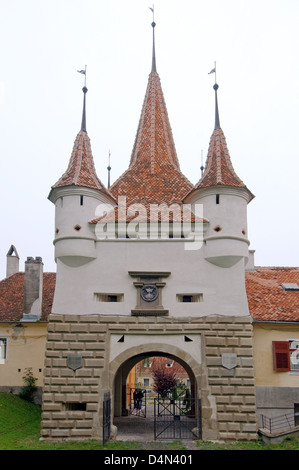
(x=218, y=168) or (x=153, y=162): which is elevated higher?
(x=153, y=162)

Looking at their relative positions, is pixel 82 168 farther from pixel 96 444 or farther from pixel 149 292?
pixel 96 444

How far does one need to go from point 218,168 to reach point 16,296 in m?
12.9

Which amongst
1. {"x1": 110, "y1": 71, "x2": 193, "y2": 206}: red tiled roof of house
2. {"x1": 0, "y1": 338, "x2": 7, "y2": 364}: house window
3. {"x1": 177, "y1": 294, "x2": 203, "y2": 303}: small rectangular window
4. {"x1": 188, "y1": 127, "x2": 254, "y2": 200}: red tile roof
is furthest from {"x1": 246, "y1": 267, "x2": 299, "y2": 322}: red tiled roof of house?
{"x1": 0, "y1": 338, "x2": 7, "y2": 364}: house window

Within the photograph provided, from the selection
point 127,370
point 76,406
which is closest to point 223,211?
point 76,406

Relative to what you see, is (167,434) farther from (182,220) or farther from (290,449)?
(182,220)

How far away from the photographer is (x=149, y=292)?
16.7 meters

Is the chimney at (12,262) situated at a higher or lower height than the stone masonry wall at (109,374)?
higher

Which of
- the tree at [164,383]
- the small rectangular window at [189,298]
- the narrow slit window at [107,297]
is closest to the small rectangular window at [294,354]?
the small rectangular window at [189,298]

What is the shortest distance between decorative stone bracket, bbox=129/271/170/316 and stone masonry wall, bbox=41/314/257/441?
0.25 meters

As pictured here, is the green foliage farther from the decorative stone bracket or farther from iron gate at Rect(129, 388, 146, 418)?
the decorative stone bracket

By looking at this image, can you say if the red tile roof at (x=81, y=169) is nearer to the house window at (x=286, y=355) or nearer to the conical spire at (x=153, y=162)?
the conical spire at (x=153, y=162)

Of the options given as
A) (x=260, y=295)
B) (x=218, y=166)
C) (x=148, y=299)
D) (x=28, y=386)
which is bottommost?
(x=28, y=386)

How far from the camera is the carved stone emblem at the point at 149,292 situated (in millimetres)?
16641

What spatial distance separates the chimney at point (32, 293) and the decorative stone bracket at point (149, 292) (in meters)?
7.64
